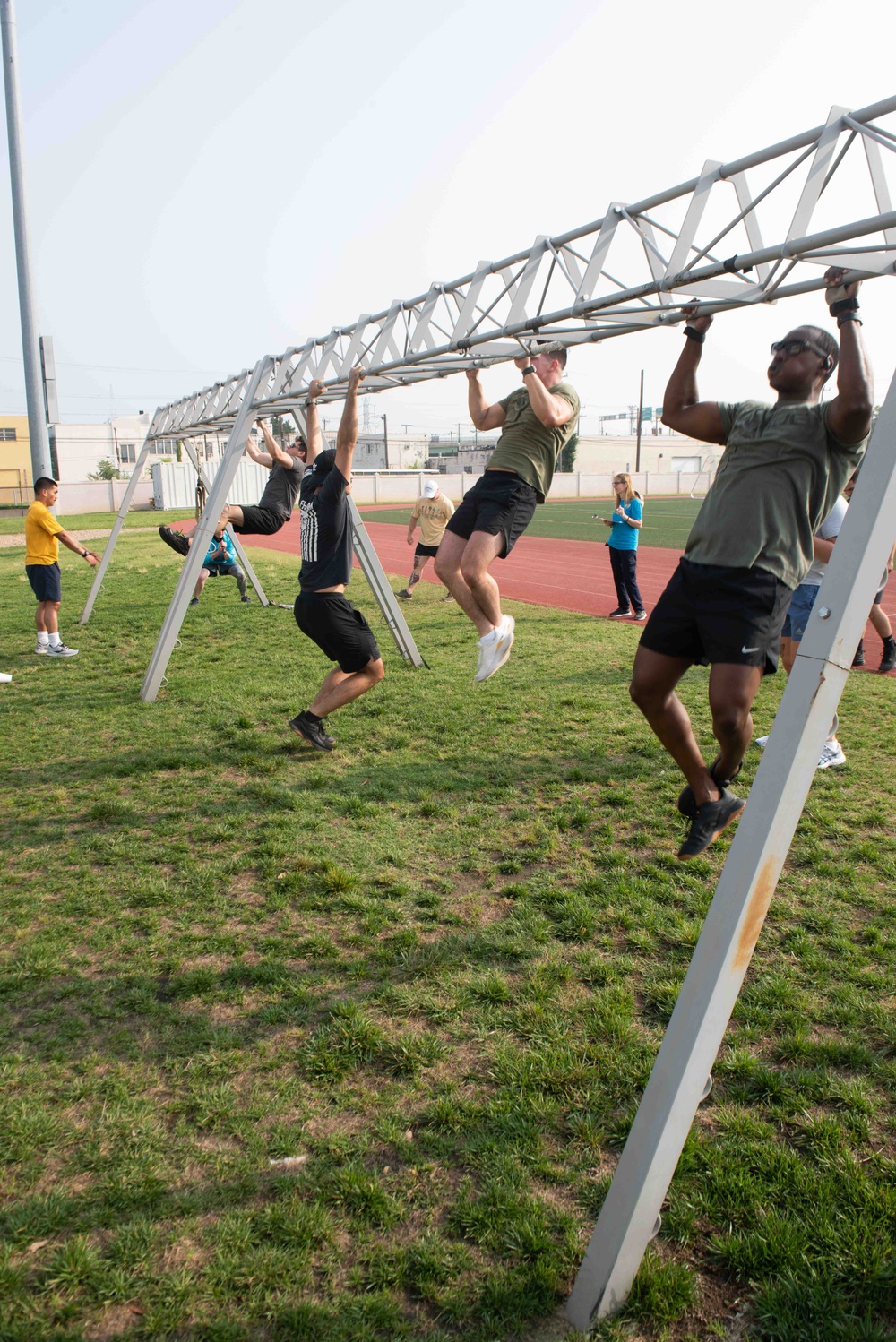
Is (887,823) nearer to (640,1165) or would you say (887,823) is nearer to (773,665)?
(773,665)

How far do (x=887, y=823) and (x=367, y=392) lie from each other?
16.1ft

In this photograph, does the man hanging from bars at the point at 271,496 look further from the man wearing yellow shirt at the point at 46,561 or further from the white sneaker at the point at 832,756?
the white sneaker at the point at 832,756

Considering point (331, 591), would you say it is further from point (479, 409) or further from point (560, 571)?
point (560, 571)

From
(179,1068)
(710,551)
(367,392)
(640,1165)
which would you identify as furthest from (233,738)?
(640,1165)

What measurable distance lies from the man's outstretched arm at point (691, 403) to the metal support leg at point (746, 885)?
1582 millimetres

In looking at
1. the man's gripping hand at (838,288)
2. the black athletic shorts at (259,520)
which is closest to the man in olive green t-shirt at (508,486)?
the man's gripping hand at (838,288)

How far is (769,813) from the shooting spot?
6.39 feet

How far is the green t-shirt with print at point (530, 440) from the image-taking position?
17.3 ft

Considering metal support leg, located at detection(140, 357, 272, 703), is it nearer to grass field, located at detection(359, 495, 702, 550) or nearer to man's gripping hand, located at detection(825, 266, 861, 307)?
man's gripping hand, located at detection(825, 266, 861, 307)

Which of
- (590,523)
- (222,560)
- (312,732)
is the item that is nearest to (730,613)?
(312,732)

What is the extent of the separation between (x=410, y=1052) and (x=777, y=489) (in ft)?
7.93

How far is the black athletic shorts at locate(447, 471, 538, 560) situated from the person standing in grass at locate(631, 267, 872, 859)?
6.10 feet

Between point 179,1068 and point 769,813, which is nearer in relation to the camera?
point 769,813

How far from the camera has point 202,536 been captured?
7863 mm
